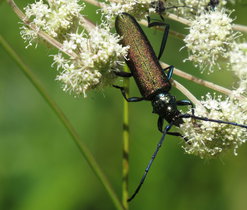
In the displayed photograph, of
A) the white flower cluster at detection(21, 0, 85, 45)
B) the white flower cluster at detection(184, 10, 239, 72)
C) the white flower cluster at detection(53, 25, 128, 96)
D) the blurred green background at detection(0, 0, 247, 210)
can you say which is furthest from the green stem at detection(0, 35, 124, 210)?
the blurred green background at detection(0, 0, 247, 210)

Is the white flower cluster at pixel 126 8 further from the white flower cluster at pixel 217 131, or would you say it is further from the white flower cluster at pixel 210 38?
the white flower cluster at pixel 217 131

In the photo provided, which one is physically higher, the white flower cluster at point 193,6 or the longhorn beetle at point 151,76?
the white flower cluster at point 193,6

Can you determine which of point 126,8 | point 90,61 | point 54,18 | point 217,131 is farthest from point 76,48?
point 217,131

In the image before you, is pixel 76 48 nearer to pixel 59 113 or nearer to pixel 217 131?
pixel 59 113

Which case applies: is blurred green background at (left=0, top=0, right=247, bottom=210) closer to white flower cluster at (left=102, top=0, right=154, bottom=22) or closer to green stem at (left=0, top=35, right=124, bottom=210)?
white flower cluster at (left=102, top=0, right=154, bottom=22)

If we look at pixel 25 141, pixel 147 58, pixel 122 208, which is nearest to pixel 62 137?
pixel 25 141

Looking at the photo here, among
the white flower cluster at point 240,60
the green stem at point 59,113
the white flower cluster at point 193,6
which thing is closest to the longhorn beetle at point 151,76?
the white flower cluster at point 193,6
